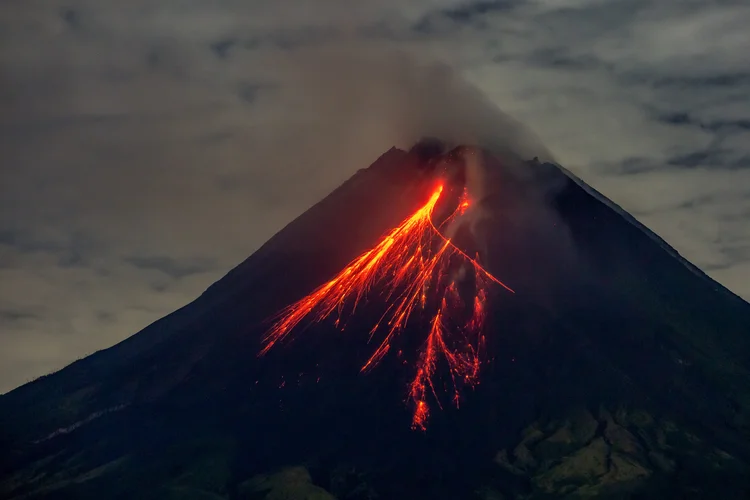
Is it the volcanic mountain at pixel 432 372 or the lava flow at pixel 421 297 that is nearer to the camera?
the volcanic mountain at pixel 432 372

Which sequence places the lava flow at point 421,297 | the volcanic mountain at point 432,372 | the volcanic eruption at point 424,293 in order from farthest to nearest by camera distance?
the volcanic eruption at point 424,293 → the lava flow at point 421,297 → the volcanic mountain at point 432,372

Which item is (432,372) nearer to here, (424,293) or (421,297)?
(421,297)

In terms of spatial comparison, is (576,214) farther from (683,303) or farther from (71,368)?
(71,368)

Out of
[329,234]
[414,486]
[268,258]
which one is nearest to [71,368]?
[268,258]

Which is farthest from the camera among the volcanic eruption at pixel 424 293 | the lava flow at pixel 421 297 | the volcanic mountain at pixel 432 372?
the volcanic eruption at pixel 424 293
